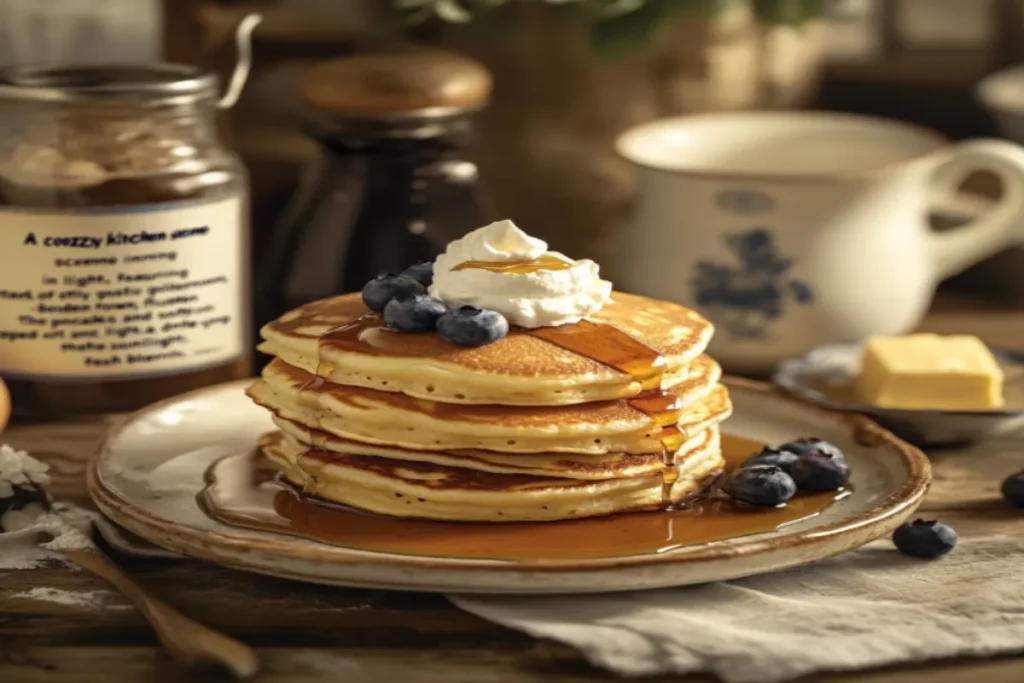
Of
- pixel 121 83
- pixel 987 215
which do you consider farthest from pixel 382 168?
pixel 987 215

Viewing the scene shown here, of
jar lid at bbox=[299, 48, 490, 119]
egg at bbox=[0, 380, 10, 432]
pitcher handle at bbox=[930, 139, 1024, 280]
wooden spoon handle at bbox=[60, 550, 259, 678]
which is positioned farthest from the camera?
pitcher handle at bbox=[930, 139, 1024, 280]

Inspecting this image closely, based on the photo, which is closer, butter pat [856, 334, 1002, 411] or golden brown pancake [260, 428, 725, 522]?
golden brown pancake [260, 428, 725, 522]

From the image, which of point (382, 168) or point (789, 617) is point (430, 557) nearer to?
point (789, 617)

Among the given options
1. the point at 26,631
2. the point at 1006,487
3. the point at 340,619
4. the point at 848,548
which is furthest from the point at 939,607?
the point at 26,631

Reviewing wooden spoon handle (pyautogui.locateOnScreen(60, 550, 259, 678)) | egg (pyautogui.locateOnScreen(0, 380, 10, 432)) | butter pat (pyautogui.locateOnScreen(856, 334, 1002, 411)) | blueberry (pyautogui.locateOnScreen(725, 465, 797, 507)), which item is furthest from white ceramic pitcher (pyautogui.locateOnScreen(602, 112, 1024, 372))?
wooden spoon handle (pyautogui.locateOnScreen(60, 550, 259, 678))

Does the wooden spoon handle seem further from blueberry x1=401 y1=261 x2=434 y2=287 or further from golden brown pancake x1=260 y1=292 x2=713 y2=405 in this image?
blueberry x1=401 y1=261 x2=434 y2=287

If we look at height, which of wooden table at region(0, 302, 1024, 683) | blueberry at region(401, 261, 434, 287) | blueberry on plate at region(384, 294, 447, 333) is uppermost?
blueberry at region(401, 261, 434, 287)

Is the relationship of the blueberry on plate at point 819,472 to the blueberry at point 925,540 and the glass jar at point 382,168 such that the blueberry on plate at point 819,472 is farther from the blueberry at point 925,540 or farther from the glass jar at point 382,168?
the glass jar at point 382,168
